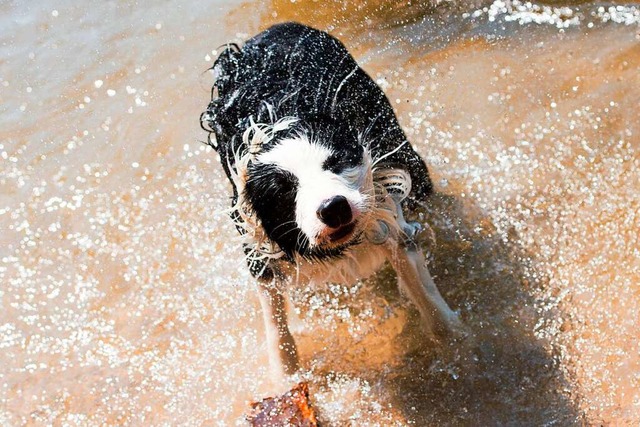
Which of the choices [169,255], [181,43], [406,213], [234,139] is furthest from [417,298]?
[181,43]

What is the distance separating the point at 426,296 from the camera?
320cm

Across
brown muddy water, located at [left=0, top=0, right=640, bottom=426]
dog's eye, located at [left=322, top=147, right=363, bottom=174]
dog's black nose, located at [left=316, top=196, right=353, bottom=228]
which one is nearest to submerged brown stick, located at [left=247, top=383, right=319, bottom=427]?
brown muddy water, located at [left=0, top=0, right=640, bottom=426]

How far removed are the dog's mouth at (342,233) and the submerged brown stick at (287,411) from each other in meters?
0.67

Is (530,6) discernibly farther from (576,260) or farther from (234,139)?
(234,139)

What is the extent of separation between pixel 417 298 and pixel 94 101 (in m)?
2.49

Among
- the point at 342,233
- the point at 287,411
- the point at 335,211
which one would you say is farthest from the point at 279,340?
the point at 335,211

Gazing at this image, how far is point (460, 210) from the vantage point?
3.67 m

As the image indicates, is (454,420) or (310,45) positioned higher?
(310,45)

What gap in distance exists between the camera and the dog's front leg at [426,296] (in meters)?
3.15

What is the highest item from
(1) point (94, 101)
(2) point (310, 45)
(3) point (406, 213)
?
(2) point (310, 45)

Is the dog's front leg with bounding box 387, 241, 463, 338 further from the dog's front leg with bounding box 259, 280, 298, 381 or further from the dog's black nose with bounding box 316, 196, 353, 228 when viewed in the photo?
the dog's black nose with bounding box 316, 196, 353, 228

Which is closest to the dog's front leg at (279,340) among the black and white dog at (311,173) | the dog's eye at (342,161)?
the black and white dog at (311,173)

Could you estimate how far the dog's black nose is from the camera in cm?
232

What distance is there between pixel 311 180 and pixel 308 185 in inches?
0.8
